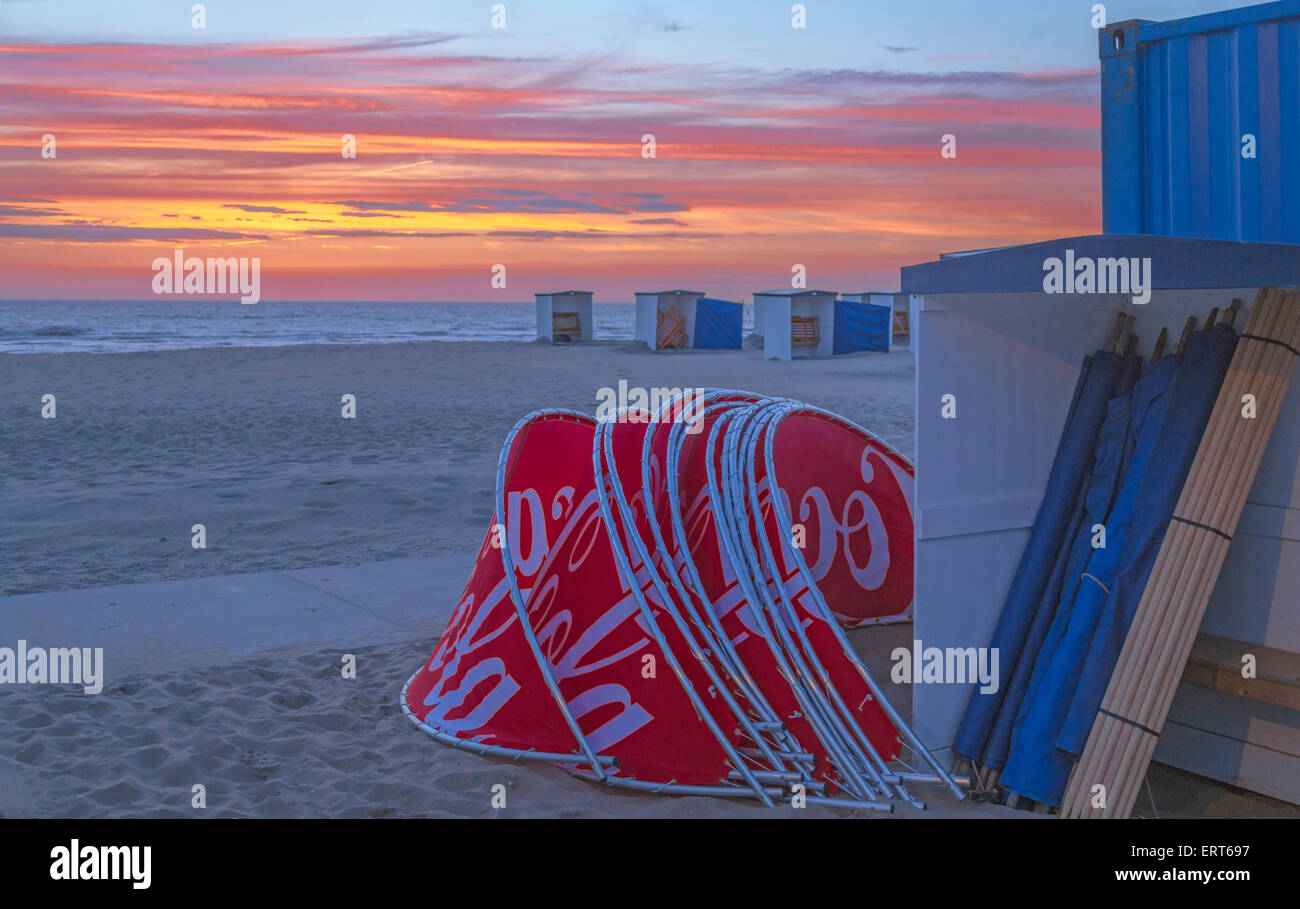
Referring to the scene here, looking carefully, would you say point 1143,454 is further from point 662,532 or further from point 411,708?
point 411,708

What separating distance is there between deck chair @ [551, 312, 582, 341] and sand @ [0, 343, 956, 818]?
40.5 feet

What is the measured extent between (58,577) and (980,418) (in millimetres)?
6838

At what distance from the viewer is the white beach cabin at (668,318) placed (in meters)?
35.7

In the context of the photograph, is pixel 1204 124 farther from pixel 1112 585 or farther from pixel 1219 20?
pixel 1112 585

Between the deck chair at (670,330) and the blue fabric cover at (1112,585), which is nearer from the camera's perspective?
A: the blue fabric cover at (1112,585)

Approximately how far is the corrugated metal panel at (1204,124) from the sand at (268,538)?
2.76 meters

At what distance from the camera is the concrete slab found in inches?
Answer: 266

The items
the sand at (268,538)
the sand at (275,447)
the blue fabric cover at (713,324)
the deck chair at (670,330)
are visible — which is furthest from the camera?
the blue fabric cover at (713,324)

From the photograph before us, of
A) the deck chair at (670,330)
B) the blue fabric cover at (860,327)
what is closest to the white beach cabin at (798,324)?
the blue fabric cover at (860,327)

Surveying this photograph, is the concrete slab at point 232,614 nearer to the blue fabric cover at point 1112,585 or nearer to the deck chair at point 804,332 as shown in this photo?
the blue fabric cover at point 1112,585
